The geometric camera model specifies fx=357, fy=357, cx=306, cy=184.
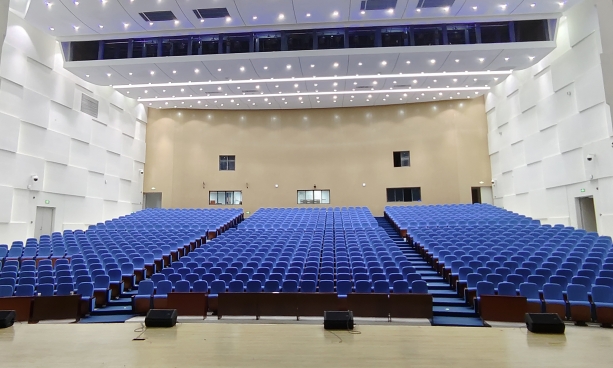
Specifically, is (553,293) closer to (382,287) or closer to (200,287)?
(382,287)

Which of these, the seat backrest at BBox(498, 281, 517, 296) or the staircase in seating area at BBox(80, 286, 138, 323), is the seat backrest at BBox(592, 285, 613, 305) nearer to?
the seat backrest at BBox(498, 281, 517, 296)

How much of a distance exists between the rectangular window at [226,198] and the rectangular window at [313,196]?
336cm

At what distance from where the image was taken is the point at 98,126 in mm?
15625

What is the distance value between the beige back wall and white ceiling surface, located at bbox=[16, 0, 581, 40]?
7.62 meters

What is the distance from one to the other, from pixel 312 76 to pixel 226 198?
27.8ft

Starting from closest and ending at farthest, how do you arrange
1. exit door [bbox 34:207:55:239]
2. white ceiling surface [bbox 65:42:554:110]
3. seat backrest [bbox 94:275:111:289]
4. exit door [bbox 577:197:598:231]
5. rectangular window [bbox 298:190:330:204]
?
seat backrest [bbox 94:275:111:289], exit door [bbox 577:197:598:231], exit door [bbox 34:207:55:239], white ceiling surface [bbox 65:42:554:110], rectangular window [bbox 298:190:330:204]

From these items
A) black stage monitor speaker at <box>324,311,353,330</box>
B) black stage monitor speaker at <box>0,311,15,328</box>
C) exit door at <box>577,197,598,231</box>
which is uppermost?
exit door at <box>577,197,598,231</box>

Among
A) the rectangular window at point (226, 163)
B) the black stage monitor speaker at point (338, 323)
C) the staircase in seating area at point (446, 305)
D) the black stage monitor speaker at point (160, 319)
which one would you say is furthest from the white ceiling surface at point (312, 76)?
the black stage monitor speaker at point (338, 323)

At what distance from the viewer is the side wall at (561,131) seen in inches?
416

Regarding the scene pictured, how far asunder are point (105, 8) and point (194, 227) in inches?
294

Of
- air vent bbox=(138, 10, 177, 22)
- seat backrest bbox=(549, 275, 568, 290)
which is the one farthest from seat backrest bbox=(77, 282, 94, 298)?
air vent bbox=(138, 10, 177, 22)

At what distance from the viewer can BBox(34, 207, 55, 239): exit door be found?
12539mm

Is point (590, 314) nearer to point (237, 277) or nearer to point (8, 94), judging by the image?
point (237, 277)

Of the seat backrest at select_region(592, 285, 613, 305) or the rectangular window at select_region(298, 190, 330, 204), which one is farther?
the rectangular window at select_region(298, 190, 330, 204)
